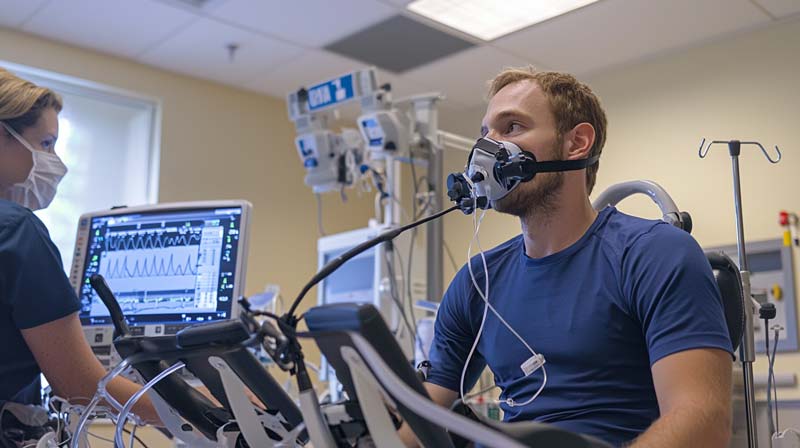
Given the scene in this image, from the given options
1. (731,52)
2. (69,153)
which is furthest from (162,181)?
(731,52)

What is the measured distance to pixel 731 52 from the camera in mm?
4305

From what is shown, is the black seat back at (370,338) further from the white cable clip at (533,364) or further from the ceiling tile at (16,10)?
the ceiling tile at (16,10)

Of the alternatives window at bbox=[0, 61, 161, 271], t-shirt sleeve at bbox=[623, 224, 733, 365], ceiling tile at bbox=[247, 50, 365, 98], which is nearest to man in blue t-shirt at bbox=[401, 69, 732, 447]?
t-shirt sleeve at bbox=[623, 224, 733, 365]

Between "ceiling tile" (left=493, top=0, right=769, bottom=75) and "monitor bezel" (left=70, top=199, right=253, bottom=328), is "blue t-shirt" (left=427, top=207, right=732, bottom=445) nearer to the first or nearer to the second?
"monitor bezel" (left=70, top=199, right=253, bottom=328)

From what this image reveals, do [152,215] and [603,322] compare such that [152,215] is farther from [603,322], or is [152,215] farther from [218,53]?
[218,53]

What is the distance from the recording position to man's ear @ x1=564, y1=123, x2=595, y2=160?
1.59 metres

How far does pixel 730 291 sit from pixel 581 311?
31 centimetres

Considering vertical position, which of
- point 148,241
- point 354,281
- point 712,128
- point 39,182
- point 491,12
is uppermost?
point 491,12

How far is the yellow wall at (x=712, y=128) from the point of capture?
4.01 m

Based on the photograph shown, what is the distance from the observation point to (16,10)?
412 centimetres

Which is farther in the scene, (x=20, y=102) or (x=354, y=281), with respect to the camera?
(x=354, y=281)

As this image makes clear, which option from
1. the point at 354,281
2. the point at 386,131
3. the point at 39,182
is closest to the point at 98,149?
the point at 354,281

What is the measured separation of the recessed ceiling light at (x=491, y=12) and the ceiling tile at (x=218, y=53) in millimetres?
897

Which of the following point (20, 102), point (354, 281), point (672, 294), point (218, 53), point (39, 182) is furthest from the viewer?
point (218, 53)
